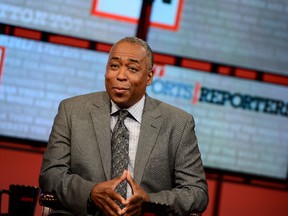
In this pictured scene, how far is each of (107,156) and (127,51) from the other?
0.48 metres

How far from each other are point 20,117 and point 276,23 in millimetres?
2016

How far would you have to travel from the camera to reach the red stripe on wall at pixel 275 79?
497cm

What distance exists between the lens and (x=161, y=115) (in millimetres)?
3100

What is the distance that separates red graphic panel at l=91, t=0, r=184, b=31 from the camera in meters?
4.69

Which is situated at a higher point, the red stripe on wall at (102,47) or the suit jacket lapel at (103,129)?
the red stripe on wall at (102,47)

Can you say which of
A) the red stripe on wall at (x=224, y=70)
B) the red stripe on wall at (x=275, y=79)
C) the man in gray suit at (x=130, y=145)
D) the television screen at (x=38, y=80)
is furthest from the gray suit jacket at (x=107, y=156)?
the red stripe on wall at (x=275, y=79)

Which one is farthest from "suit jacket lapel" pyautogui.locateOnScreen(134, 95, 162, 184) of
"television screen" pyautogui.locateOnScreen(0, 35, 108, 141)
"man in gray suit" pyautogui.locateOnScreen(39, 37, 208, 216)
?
"television screen" pyautogui.locateOnScreen(0, 35, 108, 141)

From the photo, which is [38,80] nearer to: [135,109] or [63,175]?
[135,109]

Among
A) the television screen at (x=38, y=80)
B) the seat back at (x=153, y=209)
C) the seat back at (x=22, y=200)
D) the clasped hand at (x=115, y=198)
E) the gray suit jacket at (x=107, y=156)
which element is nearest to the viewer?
Result: the seat back at (x=153, y=209)

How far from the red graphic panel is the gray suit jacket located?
168 centimetres

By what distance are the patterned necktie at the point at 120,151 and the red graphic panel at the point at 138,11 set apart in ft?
6.03

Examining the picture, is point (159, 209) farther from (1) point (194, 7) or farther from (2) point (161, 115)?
(1) point (194, 7)

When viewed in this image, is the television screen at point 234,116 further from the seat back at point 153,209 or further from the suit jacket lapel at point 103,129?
the seat back at point 153,209

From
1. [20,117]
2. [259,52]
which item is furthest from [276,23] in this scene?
[20,117]
